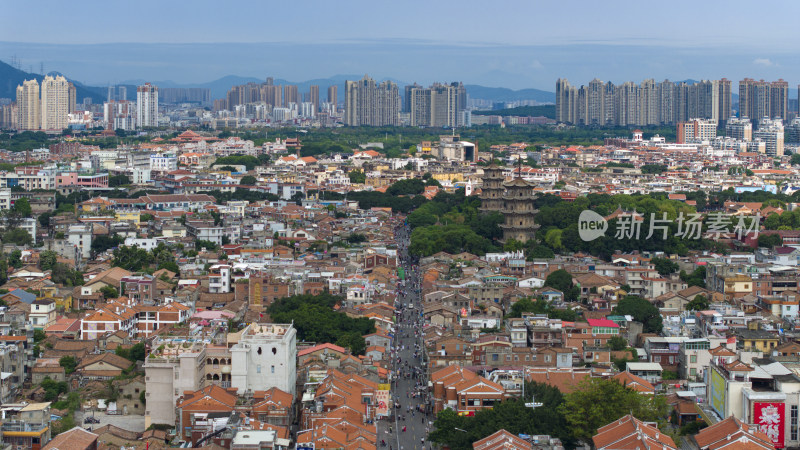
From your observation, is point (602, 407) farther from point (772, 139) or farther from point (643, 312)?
point (772, 139)

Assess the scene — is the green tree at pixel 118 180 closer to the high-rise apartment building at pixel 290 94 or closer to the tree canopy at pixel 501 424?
the tree canopy at pixel 501 424

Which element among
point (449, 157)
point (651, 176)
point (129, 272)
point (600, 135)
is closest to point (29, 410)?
point (129, 272)

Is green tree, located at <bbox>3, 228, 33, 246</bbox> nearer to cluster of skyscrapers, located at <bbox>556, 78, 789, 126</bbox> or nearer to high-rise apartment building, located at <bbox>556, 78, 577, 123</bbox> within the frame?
cluster of skyscrapers, located at <bbox>556, 78, 789, 126</bbox>

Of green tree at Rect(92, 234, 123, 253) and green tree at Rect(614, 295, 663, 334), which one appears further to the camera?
green tree at Rect(92, 234, 123, 253)

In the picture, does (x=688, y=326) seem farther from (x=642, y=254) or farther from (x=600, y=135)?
(x=600, y=135)

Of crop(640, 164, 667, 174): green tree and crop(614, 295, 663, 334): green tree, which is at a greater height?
crop(640, 164, 667, 174): green tree

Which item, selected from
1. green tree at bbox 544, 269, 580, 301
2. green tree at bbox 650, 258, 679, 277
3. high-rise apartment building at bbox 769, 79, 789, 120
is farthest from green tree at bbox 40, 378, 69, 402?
high-rise apartment building at bbox 769, 79, 789, 120

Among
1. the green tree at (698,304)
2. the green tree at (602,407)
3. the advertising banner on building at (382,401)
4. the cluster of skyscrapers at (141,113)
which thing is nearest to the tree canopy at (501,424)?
the green tree at (602,407)
